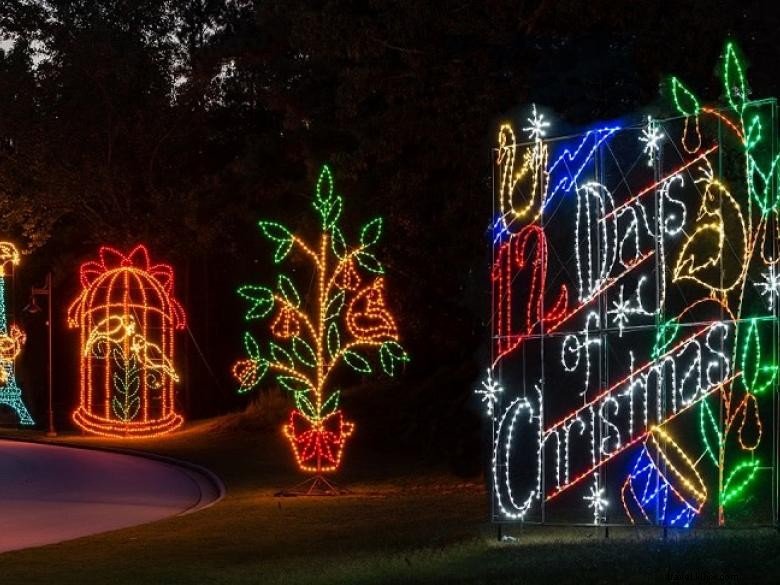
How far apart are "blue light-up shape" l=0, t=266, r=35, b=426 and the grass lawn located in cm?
1486

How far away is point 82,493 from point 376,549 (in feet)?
29.8

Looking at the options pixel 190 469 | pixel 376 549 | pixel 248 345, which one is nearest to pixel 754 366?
pixel 376 549

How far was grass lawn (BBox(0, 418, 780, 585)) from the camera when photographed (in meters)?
10.5

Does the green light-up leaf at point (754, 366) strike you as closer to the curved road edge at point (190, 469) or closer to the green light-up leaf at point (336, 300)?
the green light-up leaf at point (336, 300)

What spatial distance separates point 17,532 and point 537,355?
9.48 metres

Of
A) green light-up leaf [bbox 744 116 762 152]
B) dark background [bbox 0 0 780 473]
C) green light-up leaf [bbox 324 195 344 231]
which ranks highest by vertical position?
dark background [bbox 0 0 780 473]

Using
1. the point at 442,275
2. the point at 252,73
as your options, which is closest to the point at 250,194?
the point at 252,73

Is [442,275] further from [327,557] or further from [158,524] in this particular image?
[327,557]

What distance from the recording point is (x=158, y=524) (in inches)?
711

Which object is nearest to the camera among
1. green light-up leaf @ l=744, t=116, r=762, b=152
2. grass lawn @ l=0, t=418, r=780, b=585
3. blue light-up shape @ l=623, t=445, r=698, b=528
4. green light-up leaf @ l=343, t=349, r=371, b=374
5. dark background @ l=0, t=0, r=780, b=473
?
grass lawn @ l=0, t=418, r=780, b=585

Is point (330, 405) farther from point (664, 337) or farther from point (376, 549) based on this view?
point (664, 337)

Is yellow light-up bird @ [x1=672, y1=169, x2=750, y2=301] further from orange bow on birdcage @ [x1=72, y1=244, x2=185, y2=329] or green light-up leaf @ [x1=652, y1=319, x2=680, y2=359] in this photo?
orange bow on birdcage @ [x1=72, y1=244, x2=185, y2=329]

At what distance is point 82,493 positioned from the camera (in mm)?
22281

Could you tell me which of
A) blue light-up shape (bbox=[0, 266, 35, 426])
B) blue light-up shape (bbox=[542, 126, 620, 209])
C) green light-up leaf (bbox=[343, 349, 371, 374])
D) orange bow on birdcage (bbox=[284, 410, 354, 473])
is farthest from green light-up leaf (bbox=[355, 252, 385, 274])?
blue light-up shape (bbox=[0, 266, 35, 426])
